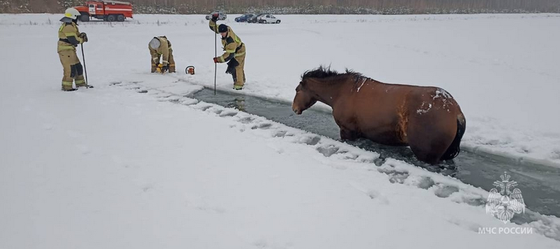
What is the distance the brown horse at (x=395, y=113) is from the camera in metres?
4.15

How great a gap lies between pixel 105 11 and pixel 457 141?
2969cm

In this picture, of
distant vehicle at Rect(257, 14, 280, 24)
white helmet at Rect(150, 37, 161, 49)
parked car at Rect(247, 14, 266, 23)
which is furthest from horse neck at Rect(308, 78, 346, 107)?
parked car at Rect(247, 14, 266, 23)

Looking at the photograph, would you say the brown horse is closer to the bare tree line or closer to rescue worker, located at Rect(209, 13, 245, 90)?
rescue worker, located at Rect(209, 13, 245, 90)

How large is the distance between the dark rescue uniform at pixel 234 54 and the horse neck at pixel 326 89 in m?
3.21

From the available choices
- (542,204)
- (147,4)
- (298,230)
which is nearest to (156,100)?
(298,230)

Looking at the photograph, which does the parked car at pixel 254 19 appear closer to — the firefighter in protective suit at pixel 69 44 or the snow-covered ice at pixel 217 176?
the snow-covered ice at pixel 217 176

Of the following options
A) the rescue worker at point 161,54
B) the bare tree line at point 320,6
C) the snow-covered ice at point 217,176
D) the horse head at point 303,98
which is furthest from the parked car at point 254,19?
the horse head at point 303,98

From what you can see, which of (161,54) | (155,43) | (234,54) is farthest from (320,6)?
(234,54)

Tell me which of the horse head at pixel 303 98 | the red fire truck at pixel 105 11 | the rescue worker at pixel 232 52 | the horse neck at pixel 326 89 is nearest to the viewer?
the horse neck at pixel 326 89

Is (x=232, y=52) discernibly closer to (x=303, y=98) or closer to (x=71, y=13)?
(x=303, y=98)

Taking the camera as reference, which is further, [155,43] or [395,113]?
[155,43]

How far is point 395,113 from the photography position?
179 inches

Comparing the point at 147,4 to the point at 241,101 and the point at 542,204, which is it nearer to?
the point at 241,101

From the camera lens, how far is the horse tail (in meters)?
4.19
